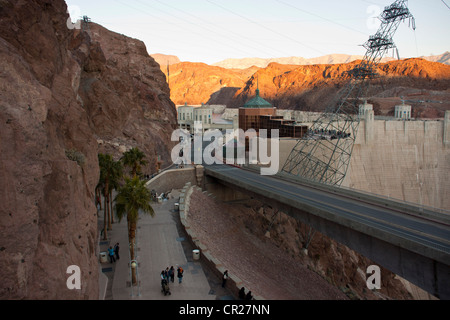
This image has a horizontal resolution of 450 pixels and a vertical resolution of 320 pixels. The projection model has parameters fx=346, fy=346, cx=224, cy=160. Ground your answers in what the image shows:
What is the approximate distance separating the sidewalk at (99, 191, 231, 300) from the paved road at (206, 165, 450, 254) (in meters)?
8.89

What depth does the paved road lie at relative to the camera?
1828 centimetres

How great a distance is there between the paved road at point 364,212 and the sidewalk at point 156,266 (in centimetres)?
889

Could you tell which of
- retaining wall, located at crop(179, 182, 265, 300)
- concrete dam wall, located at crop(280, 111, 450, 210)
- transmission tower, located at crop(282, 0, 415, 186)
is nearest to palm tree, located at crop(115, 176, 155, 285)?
retaining wall, located at crop(179, 182, 265, 300)

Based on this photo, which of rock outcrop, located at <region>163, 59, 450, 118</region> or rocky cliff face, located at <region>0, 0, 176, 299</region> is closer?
rocky cliff face, located at <region>0, 0, 176, 299</region>

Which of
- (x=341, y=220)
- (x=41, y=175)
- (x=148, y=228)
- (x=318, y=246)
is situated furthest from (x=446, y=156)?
(x=41, y=175)

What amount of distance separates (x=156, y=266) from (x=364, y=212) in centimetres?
1378

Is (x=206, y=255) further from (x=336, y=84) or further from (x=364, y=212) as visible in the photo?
(x=336, y=84)

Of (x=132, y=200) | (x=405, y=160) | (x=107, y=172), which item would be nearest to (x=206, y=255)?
(x=132, y=200)

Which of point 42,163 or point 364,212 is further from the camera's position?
point 364,212

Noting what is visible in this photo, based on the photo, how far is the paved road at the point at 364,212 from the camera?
18281 mm

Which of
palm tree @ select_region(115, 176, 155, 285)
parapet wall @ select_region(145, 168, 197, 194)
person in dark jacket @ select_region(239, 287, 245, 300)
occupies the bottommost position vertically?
person in dark jacket @ select_region(239, 287, 245, 300)

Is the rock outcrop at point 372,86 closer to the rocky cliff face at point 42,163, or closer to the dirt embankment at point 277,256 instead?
the dirt embankment at point 277,256

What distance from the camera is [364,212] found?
2286 cm

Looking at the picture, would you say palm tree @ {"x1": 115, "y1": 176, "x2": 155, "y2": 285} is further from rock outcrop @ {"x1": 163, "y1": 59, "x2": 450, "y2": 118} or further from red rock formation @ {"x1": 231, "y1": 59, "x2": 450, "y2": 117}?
red rock formation @ {"x1": 231, "y1": 59, "x2": 450, "y2": 117}
